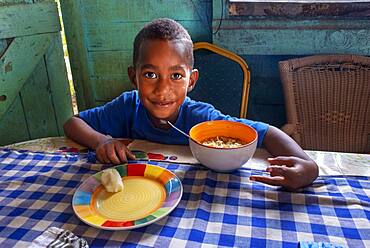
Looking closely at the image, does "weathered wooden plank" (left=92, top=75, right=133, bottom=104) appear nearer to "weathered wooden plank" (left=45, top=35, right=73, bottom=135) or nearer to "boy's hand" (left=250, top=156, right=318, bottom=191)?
"weathered wooden plank" (left=45, top=35, right=73, bottom=135)

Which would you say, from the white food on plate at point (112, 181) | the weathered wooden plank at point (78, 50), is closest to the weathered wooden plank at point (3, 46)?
the weathered wooden plank at point (78, 50)

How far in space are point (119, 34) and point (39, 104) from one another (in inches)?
20.7

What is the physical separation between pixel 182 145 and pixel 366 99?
975 millimetres

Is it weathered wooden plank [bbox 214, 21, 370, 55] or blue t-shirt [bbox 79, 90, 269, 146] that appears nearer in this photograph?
blue t-shirt [bbox 79, 90, 269, 146]

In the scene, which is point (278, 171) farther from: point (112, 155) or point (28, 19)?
point (28, 19)

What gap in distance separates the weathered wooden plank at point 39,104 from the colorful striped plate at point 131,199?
2.93ft

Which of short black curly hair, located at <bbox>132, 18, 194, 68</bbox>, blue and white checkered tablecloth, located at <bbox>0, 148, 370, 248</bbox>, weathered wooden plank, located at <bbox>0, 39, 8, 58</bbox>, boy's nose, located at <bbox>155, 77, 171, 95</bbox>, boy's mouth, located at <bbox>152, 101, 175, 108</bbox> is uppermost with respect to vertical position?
short black curly hair, located at <bbox>132, 18, 194, 68</bbox>

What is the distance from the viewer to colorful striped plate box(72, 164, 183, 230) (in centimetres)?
70

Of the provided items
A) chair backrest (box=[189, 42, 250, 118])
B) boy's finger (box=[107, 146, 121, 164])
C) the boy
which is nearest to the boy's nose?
the boy

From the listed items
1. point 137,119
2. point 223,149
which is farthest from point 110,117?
point 223,149

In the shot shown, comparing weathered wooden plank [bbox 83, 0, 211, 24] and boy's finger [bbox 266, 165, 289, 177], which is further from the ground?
weathered wooden plank [bbox 83, 0, 211, 24]

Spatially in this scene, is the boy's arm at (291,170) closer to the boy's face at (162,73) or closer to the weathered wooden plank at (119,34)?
the boy's face at (162,73)

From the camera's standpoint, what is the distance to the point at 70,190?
83 centimetres

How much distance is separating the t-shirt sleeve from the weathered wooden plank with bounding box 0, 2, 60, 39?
55 centimetres
